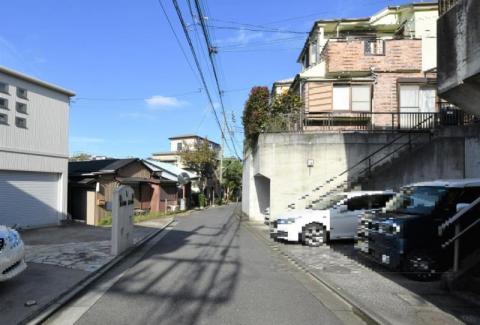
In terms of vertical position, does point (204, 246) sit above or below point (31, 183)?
below

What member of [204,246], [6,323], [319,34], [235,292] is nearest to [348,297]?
[235,292]

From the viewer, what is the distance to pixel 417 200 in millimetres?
9875

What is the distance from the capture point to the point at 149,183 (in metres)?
32.4

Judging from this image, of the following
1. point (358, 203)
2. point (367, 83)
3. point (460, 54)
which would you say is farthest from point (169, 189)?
point (460, 54)

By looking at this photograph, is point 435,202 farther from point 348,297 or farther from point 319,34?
point 319,34

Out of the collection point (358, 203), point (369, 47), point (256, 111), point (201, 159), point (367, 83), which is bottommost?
point (358, 203)

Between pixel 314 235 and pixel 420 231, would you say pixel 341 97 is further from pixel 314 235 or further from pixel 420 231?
pixel 420 231

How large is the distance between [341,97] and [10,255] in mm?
19349

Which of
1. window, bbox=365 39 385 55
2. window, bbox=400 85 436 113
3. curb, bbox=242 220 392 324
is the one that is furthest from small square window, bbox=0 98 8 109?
window, bbox=400 85 436 113

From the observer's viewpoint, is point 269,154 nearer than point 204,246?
No

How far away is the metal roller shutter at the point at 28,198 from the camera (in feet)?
56.5

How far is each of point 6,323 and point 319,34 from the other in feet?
82.2

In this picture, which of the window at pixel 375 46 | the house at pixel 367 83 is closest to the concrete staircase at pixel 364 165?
the house at pixel 367 83

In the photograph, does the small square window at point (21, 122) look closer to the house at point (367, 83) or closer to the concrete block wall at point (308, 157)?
the concrete block wall at point (308, 157)
